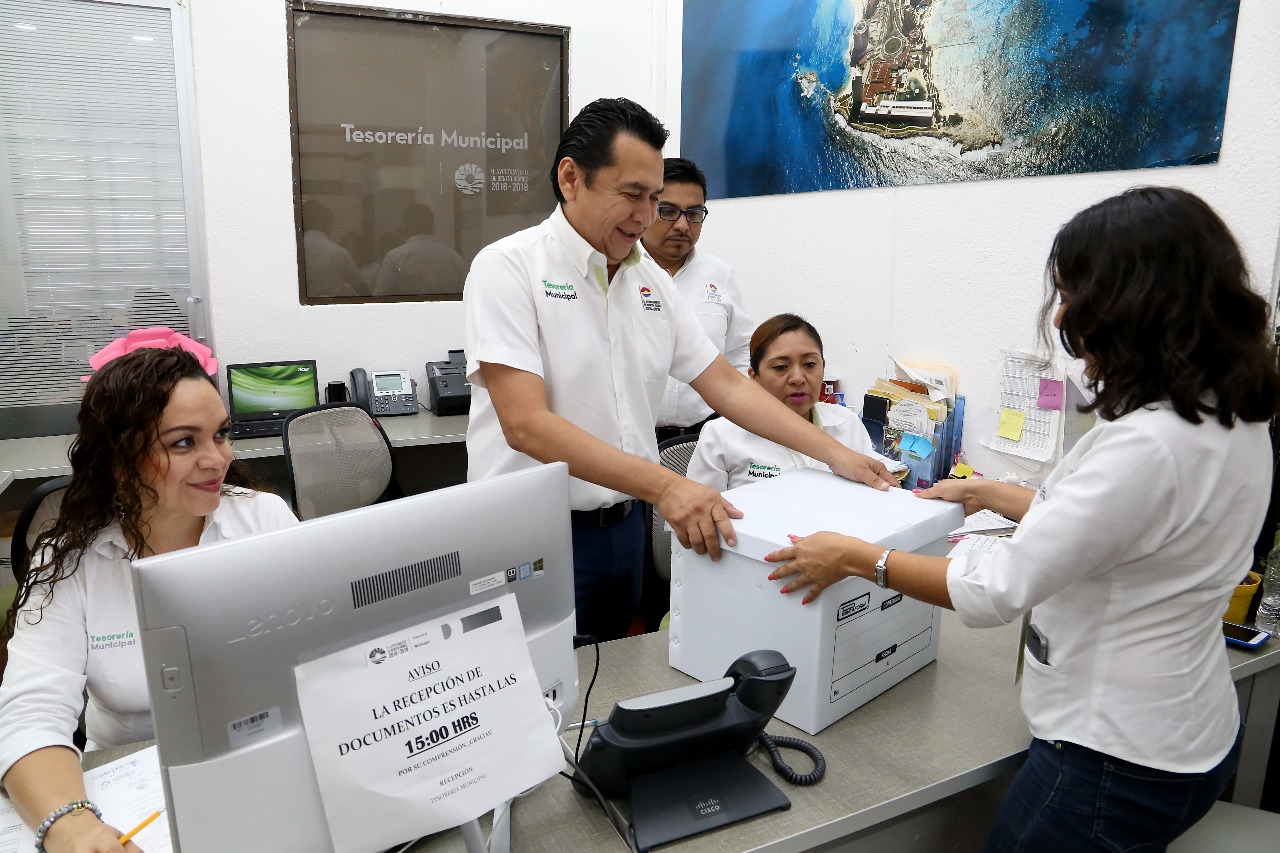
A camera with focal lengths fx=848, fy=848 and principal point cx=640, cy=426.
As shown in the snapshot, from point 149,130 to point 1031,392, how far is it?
10.7 feet

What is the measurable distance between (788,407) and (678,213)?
101 cm

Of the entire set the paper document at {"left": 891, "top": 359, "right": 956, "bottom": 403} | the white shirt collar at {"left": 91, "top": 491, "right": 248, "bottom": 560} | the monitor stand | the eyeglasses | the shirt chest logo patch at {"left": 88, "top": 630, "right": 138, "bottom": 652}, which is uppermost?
the eyeglasses

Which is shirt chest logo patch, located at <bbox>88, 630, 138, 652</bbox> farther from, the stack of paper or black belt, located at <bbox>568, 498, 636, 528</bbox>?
the stack of paper

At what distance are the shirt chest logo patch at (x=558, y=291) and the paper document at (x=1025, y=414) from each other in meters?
1.33

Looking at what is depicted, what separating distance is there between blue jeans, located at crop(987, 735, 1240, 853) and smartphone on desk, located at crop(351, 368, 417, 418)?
295 centimetres

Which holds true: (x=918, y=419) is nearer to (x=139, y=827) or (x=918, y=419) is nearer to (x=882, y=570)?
(x=882, y=570)

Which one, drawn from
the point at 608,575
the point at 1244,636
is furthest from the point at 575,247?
the point at 1244,636

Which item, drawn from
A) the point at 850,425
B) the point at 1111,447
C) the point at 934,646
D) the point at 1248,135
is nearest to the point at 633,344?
the point at 850,425

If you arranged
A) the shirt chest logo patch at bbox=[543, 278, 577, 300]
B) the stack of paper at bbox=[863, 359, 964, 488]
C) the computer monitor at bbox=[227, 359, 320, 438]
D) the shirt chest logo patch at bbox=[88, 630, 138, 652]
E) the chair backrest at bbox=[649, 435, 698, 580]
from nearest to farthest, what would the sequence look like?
the shirt chest logo patch at bbox=[88, 630, 138, 652]
the shirt chest logo patch at bbox=[543, 278, 577, 300]
the chair backrest at bbox=[649, 435, 698, 580]
the stack of paper at bbox=[863, 359, 964, 488]
the computer monitor at bbox=[227, 359, 320, 438]

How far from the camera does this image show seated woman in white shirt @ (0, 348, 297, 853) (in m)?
1.27

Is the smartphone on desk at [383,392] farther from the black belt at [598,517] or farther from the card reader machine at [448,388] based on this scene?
the black belt at [598,517]

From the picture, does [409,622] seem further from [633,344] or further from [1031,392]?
[1031,392]

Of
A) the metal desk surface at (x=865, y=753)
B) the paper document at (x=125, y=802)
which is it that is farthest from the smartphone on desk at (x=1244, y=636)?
the paper document at (x=125, y=802)

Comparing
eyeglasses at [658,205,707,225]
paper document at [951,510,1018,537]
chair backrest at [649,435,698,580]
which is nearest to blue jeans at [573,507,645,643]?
chair backrest at [649,435,698,580]
